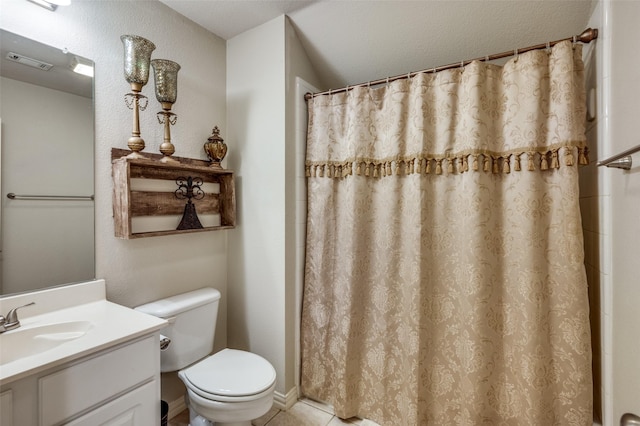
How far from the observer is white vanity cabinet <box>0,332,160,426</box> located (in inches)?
30.6

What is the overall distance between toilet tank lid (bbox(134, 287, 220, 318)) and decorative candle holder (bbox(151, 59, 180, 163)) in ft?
2.39

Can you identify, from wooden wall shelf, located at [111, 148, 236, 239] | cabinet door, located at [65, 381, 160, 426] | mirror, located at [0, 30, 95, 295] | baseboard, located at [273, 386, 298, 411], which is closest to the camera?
cabinet door, located at [65, 381, 160, 426]

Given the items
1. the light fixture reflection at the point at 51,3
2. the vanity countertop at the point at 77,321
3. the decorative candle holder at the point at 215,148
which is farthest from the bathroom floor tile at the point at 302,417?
the light fixture reflection at the point at 51,3

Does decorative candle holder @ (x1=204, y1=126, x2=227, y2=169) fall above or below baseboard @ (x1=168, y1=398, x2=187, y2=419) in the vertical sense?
above

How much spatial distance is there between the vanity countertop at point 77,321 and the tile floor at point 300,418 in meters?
0.86

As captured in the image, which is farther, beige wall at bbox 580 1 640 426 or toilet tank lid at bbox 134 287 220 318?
toilet tank lid at bbox 134 287 220 318

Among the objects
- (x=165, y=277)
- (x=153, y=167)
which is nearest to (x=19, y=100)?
(x=153, y=167)

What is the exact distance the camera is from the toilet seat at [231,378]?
4.08 ft

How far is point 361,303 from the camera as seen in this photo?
1.66 metres

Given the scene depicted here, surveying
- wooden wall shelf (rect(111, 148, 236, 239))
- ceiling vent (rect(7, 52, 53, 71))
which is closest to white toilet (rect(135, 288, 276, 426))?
wooden wall shelf (rect(111, 148, 236, 239))

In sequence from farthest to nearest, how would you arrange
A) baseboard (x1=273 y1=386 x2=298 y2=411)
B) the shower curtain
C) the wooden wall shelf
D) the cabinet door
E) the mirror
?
1. baseboard (x1=273 y1=386 x2=298 y2=411)
2. the wooden wall shelf
3. the shower curtain
4. the mirror
5. the cabinet door

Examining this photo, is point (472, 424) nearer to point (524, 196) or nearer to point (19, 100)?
point (524, 196)

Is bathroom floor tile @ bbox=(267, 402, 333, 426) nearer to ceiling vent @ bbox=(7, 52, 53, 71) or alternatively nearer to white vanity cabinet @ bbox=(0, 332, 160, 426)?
white vanity cabinet @ bbox=(0, 332, 160, 426)

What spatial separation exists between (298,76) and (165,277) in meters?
1.42
